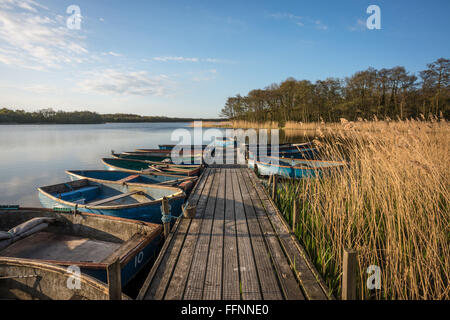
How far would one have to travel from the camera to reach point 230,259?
2805 mm

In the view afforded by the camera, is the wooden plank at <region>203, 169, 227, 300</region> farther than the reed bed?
No

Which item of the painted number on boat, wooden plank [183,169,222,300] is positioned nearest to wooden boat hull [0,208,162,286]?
the painted number on boat

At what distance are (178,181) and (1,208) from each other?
4084 millimetres

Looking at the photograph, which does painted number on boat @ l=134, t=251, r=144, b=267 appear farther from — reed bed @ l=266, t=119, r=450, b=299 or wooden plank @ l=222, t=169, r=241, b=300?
reed bed @ l=266, t=119, r=450, b=299

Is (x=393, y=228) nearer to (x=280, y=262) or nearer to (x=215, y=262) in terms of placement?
(x=280, y=262)

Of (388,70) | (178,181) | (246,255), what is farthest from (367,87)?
(246,255)

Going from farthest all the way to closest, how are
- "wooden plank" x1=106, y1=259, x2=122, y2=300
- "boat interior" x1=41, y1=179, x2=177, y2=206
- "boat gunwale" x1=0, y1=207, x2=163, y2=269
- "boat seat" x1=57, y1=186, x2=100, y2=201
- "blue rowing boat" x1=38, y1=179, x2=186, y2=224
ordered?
"boat seat" x1=57, y1=186, x2=100, y2=201, "boat interior" x1=41, y1=179, x2=177, y2=206, "blue rowing boat" x1=38, y1=179, x2=186, y2=224, "boat gunwale" x1=0, y1=207, x2=163, y2=269, "wooden plank" x1=106, y1=259, x2=122, y2=300

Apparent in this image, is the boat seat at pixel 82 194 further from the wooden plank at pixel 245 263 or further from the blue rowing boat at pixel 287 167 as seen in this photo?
the blue rowing boat at pixel 287 167

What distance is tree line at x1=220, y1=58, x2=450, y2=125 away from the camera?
26.2 m

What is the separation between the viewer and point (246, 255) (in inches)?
114

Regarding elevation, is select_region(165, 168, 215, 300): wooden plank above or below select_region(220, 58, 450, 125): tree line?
below

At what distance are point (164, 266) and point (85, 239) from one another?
232 cm

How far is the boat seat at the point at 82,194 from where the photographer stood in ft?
20.4
